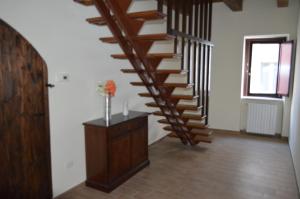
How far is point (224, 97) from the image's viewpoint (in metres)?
5.48

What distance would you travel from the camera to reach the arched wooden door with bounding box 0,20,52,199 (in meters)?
2.12

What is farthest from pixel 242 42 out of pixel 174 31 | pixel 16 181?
pixel 16 181

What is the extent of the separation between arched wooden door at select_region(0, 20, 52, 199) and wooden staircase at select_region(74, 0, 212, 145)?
2.85 ft

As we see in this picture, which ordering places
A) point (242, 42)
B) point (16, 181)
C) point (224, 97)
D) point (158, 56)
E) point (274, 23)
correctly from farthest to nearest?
point (224, 97) → point (242, 42) → point (274, 23) → point (158, 56) → point (16, 181)

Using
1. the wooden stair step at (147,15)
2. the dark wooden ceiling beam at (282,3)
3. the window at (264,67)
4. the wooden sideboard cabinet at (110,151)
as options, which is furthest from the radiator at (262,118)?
the wooden stair step at (147,15)

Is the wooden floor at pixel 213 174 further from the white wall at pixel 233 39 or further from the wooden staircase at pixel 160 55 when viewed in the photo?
the white wall at pixel 233 39

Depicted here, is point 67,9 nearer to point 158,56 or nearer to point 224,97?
point 158,56

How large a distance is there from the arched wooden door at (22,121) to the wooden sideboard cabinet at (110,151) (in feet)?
1.71

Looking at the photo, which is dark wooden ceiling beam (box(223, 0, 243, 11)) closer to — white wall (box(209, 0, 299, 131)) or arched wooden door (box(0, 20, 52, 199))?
white wall (box(209, 0, 299, 131))

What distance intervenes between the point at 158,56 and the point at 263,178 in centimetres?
222

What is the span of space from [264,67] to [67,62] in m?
4.38

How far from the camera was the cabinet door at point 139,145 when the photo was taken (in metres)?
3.34

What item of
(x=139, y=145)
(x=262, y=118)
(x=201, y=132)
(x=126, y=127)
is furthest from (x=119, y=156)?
(x=262, y=118)

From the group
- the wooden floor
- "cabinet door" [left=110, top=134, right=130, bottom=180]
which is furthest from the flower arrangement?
the wooden floor
